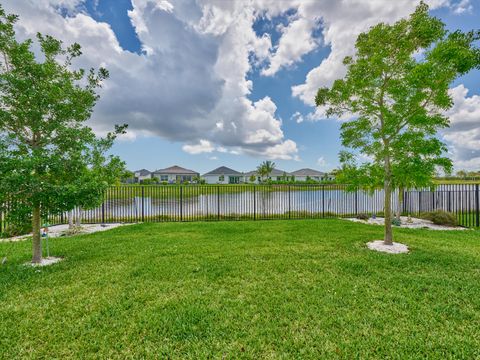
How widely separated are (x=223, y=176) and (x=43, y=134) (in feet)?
189

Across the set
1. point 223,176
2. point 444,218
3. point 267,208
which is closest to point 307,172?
point 223,176

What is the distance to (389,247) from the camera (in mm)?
5238

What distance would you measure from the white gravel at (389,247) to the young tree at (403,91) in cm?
20

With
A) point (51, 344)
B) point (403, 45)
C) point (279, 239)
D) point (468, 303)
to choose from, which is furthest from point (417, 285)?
point (403, 45)

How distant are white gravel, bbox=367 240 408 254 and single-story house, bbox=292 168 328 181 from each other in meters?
61.1

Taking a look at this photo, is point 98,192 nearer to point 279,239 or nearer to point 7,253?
point 7,253

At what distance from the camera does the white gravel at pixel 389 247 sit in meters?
4.98

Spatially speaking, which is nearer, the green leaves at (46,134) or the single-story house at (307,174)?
the green leaves at (46,134)

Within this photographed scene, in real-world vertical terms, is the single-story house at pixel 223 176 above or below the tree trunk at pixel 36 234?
above

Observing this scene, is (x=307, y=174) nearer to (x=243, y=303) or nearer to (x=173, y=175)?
(x=173, y=175)

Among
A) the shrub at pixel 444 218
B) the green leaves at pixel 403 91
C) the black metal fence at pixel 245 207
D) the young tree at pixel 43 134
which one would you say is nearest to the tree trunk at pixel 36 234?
the young tree at pixel 43 134

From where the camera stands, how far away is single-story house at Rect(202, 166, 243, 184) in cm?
6221

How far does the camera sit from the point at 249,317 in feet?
8.43

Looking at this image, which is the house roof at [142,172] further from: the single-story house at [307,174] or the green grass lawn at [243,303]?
the green grass lawn at [243,303]
